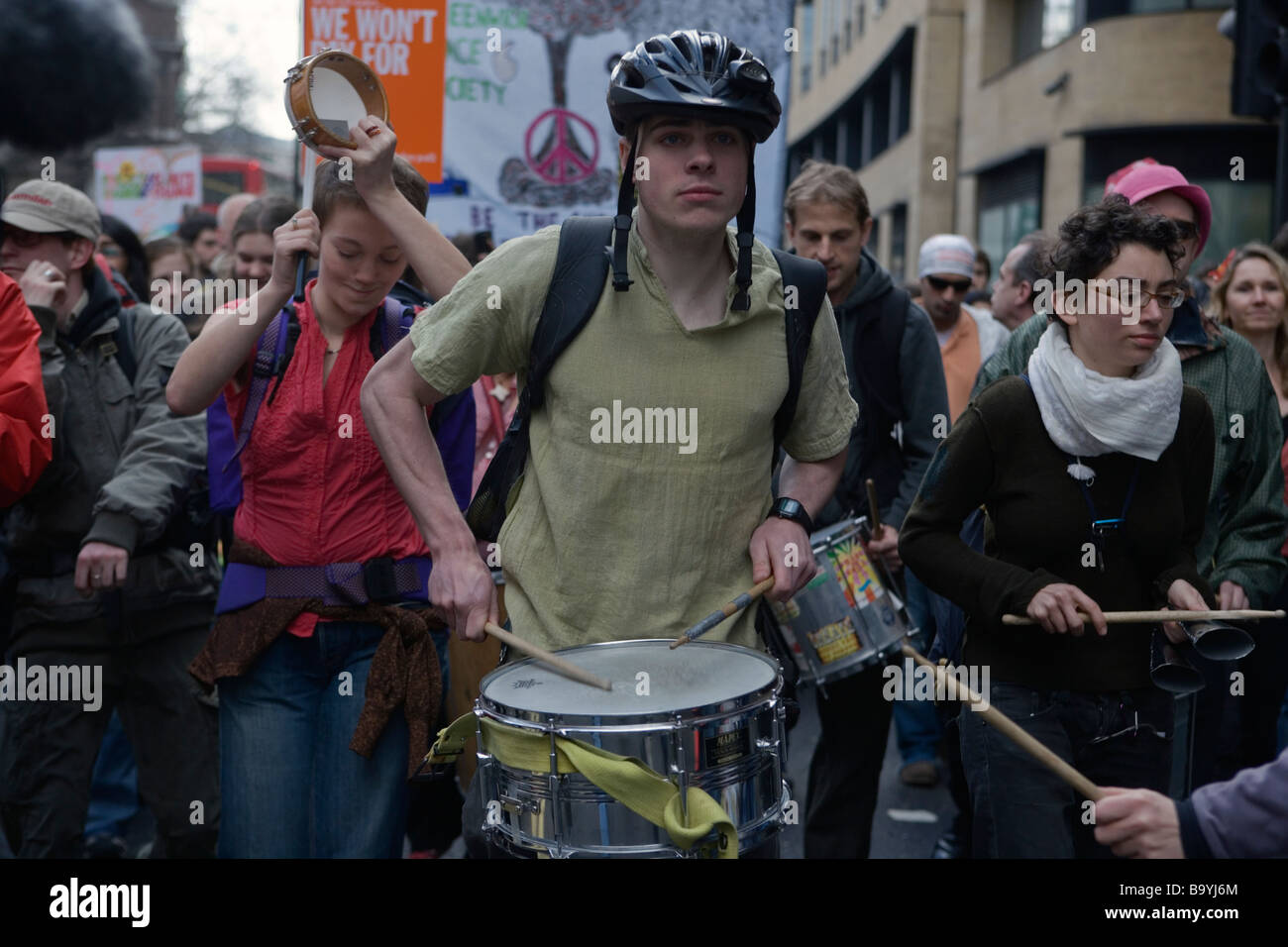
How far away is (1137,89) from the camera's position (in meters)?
18.1

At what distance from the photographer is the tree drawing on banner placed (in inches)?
291

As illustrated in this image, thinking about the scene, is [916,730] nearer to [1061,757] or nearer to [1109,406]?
[1061,757]

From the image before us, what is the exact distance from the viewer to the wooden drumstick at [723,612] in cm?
267

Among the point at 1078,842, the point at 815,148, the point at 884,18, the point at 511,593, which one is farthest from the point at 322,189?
the point at 815,148

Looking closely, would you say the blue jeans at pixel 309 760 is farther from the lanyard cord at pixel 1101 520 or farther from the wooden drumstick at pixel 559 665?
the lanyard cord at pixel 1101 520

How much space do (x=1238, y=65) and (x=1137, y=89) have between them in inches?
483

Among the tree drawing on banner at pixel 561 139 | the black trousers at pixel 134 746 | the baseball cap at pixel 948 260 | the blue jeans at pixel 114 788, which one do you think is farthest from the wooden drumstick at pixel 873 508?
the baseball cap at pixel 948 260

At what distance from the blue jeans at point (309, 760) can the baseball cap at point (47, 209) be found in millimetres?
1767

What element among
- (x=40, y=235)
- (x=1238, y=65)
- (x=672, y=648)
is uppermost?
(x=1238, y=65)

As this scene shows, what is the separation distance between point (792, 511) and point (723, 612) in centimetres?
32
